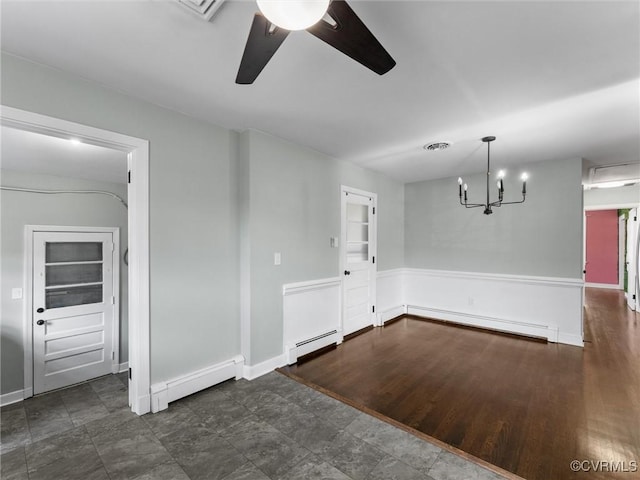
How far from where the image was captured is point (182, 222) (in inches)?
101

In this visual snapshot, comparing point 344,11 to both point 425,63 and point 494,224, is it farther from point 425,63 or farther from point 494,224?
point 494,224

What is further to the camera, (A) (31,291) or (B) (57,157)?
A: (A) (31,291)

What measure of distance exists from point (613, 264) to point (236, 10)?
1158cm

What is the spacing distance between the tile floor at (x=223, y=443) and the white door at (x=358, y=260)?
1.82 metres

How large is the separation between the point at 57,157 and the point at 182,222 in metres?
A: 1.63

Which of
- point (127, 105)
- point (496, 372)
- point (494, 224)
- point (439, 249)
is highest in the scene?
point (127, 105)

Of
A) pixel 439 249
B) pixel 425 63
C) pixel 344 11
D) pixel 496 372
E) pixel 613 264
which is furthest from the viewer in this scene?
pixel 613 264

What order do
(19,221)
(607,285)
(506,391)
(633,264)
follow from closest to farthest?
(506,391)
(19,221)
(633,264)
(607,285)

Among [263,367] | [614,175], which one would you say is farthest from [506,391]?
[614,175]

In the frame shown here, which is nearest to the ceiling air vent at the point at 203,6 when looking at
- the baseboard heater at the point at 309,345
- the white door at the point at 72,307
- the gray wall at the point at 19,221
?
the baseboard heater at the point at 309,345

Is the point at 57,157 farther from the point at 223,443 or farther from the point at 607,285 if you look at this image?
the point at 607,285

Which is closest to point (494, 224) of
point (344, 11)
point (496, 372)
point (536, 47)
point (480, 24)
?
point (496, 372)

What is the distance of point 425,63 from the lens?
1866 millimetres

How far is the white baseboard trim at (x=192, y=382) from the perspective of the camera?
7.70 feet
